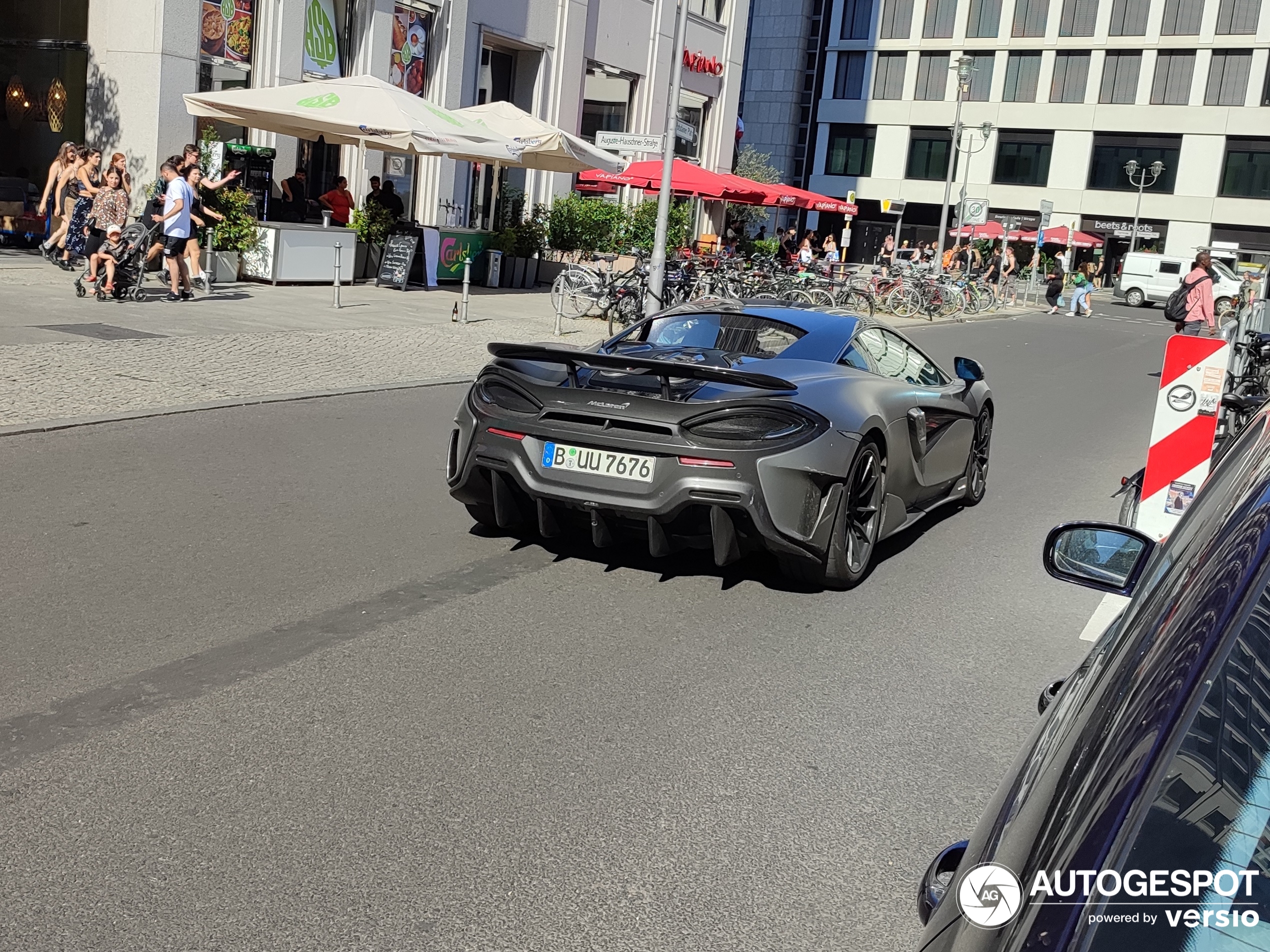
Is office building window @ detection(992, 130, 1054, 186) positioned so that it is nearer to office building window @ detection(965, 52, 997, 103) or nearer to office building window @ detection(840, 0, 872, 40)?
office building window @ detection(965, 52, 997, 103)

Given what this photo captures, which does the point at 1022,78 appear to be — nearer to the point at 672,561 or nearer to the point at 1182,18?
the point at 1182,18

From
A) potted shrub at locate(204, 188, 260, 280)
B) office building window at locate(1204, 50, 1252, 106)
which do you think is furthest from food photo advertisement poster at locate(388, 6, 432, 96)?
office building window at locate(1204, 50, 1252, 106)

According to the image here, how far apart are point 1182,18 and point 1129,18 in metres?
2.68

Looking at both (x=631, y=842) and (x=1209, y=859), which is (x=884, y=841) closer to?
(x=631, y=842)

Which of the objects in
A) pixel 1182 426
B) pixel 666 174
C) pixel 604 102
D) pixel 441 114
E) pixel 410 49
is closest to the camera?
pixel 1182 426

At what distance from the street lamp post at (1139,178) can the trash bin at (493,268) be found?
50438 millimetres

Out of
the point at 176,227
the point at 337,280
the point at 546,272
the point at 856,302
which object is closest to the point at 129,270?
the point at 176,227

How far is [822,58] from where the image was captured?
297 feet

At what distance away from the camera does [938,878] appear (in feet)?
6.70

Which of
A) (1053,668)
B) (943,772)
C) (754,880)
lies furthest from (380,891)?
(1053,668)

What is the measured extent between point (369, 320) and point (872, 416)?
39.7 ft

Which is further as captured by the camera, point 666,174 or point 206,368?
Answer: point 666,174

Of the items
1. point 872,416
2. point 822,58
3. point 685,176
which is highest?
point 822,58

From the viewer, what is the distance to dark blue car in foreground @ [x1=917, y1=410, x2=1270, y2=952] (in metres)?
1.27
